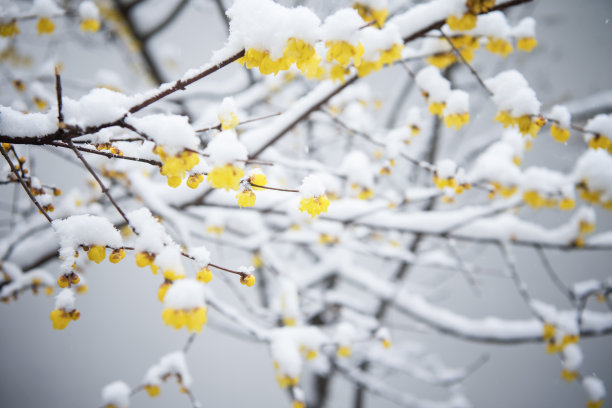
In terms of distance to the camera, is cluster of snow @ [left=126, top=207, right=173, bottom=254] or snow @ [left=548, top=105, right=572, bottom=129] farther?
snow @ [left=548, top=105, right=572, bottom=129]

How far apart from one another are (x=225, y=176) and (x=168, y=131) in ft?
0.55

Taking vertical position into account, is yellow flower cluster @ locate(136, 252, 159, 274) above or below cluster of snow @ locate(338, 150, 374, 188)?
below

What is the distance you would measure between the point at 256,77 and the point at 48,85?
1842mm

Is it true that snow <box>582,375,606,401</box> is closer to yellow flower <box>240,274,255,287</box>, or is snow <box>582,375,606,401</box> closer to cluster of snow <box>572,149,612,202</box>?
cluster of snow <box>572,149,612,202</box>

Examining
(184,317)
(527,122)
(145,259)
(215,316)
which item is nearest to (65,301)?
(145,259)

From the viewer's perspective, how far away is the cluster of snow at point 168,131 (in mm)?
631

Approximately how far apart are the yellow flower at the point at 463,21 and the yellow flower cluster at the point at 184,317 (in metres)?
1.35

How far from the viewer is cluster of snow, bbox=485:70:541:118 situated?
102 centimetres

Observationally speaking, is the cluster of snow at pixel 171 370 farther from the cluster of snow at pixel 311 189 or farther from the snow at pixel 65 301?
the cluster of snow at pixel 311 189

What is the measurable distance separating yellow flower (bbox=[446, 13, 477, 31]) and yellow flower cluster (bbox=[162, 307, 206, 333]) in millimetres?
1352

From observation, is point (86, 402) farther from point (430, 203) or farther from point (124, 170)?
point (430, 203)

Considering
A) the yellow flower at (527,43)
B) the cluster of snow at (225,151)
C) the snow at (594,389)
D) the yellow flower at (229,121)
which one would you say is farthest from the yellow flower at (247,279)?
the snow at (594,389)

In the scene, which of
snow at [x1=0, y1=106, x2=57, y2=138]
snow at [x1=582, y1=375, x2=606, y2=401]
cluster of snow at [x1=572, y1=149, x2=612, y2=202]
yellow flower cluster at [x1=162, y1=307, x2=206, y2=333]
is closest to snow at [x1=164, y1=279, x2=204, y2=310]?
yellow flower cluster at [x1=162, y1=307, x2=206, y2=333]

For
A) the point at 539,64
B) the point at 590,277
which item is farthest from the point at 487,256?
the point at 539,64
